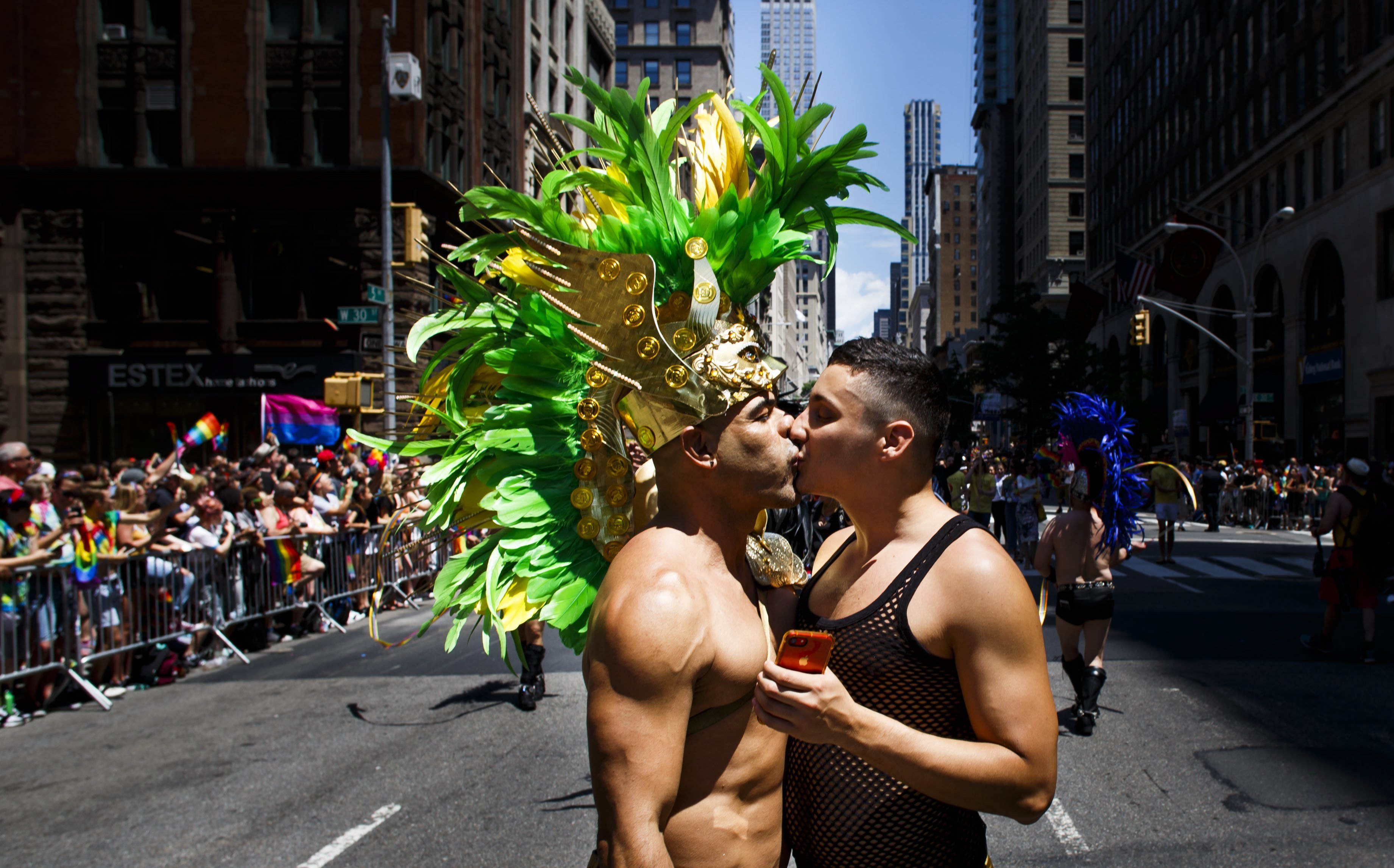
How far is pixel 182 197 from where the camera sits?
27062 mm

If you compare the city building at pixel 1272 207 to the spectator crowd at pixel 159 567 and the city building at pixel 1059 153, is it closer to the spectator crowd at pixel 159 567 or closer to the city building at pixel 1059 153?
the spectator crowd at pixel 159 567

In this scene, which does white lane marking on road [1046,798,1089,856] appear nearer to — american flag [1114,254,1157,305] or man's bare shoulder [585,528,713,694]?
man's bare shoulder [585,528,713,694]

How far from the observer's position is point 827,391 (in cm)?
241

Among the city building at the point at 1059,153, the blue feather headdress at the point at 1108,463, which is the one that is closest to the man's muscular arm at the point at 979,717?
the blue feather headdress at the point at 1108,463

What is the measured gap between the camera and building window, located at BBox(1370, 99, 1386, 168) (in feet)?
91.1

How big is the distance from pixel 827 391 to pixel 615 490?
26.9 inches

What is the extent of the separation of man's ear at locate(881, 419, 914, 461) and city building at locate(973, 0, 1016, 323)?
8375 cm

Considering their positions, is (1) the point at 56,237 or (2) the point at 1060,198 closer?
(1) the point at 56,237

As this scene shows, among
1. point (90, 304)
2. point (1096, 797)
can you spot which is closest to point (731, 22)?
point (90, 304)

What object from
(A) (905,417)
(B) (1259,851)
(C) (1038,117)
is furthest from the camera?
(C) (1038,117)

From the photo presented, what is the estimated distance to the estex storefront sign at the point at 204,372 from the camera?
86.3ft

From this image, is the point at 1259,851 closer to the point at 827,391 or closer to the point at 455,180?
the point at 827,391

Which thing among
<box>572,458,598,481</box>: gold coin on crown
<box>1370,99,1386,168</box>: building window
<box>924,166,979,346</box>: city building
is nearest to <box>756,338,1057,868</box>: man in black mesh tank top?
<box>572,458,598,481</box>: gold coin on crown

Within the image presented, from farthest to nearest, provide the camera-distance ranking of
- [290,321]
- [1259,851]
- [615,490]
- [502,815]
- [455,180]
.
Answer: [455,180] < [290,321] < [502,815] < [1259,851] < [615,490]
